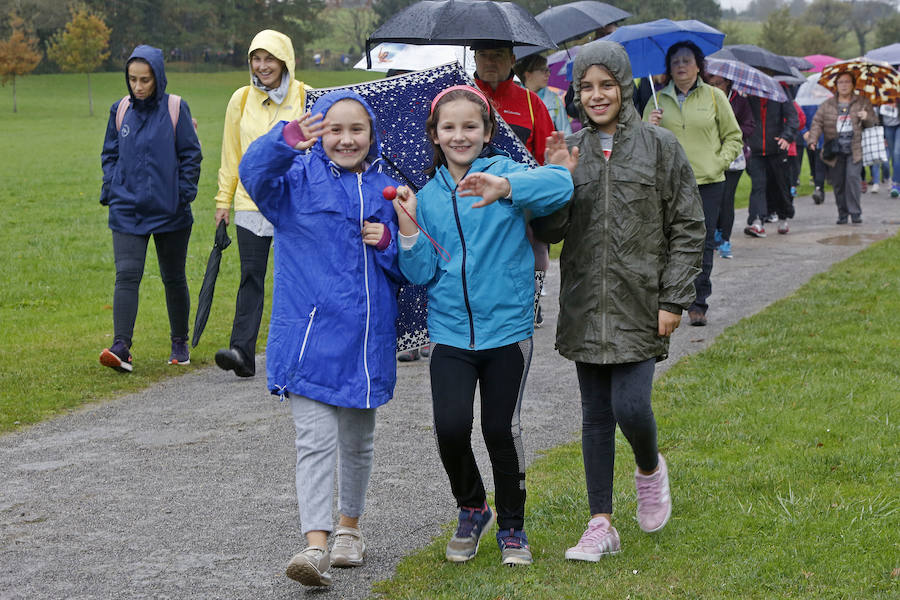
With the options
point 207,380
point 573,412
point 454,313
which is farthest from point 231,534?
point 207,380

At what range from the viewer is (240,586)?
420cm

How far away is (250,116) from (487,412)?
388 cm

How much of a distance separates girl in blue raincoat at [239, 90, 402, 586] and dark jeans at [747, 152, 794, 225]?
10833mm

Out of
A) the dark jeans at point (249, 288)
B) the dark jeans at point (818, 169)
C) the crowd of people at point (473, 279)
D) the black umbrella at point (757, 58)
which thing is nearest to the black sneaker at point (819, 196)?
the dark jeans at point (818, 169)

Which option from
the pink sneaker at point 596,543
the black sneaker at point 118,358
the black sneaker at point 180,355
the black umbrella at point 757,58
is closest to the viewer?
the pink sneaker at point 596,543

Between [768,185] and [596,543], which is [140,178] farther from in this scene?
[768,185]

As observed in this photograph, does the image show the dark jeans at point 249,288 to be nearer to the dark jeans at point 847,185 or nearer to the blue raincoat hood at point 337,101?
the blue raincoat hood at point 337,101

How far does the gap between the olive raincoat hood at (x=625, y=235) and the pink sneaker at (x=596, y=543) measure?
659 mm

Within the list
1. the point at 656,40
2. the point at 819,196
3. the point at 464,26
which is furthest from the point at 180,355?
the point at 819,196

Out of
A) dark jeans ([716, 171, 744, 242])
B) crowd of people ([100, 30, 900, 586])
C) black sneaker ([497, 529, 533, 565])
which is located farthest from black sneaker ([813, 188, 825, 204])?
black sneaker ([497, 529, 533, 565])

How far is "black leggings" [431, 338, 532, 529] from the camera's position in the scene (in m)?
4.18

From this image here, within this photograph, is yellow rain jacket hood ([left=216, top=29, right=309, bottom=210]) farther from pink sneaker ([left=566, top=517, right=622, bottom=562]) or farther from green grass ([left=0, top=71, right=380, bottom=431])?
pink sneaker ([left=566, top=517, right=622, bottom=562])

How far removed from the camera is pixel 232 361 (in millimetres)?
7676

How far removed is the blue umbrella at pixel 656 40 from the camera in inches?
385
